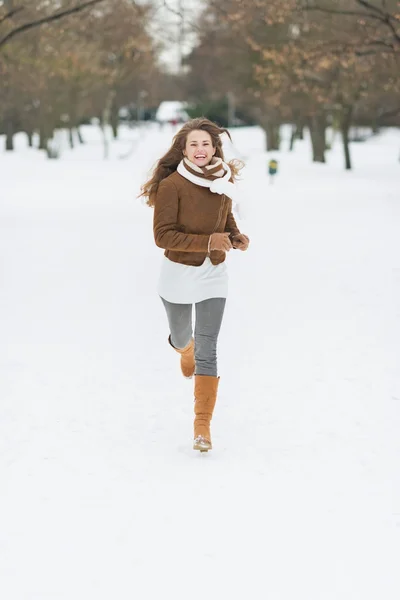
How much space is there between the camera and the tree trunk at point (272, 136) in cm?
5247

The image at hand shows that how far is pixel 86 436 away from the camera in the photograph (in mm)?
5285

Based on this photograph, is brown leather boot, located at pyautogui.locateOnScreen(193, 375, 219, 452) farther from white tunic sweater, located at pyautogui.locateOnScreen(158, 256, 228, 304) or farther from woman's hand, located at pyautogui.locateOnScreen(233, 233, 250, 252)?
woman's hand, located at pyautogui.locateOnScreen(233, 233, 250, 252)

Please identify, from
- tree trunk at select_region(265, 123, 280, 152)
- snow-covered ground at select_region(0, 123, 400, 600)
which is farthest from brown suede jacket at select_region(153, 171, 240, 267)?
tree trunk at select_region(265, 123, 280, 152)

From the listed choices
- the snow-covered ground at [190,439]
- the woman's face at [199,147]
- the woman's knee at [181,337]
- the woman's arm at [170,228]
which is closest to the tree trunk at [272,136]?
the snow-covered ground at [190,439]

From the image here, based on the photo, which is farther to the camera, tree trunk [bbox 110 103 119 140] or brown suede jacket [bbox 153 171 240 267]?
tree trunk [bbox 110 103 119 140]

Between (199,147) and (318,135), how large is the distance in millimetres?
37349

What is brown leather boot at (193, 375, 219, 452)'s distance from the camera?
493 centimetres

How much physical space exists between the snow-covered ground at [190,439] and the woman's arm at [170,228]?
540mm

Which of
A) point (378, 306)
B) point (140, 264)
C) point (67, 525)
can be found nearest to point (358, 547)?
point (67, 525)

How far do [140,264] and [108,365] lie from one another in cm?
549

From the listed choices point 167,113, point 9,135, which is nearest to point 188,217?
point 9,135

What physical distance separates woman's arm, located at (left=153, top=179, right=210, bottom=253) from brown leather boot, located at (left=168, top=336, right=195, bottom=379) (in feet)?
3.41

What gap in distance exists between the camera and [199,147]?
487 centimetres

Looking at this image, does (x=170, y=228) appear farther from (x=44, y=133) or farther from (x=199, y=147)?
(x=44, y=133)
